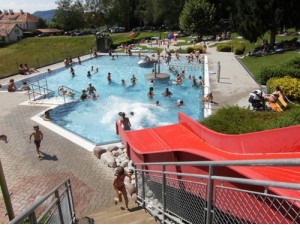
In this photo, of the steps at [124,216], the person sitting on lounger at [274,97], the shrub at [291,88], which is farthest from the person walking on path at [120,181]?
the shrub at [291,88]

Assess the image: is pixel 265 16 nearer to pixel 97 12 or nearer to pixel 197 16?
pixel 197 16

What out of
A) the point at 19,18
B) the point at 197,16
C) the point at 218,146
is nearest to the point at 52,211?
the point at 218,146

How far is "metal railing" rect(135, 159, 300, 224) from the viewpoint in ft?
9.56

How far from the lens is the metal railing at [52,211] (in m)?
3.30

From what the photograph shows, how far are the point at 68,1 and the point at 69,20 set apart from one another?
7098 mm

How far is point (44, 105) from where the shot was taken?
60.5 ft

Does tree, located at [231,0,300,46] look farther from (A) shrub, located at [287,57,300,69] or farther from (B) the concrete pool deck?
(B) the concrete pool deck

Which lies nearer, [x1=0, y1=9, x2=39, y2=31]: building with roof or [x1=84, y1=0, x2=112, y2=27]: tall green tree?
[x1=84, y1=0, x2=112, y2=27]: tall green tree

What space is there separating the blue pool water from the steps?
289 inches

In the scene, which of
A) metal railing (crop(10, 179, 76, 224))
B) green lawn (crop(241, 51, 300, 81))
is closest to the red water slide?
metal railing (crop(10, 179, 76, 224))

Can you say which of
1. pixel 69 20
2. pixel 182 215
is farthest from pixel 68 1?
pixel 182 215

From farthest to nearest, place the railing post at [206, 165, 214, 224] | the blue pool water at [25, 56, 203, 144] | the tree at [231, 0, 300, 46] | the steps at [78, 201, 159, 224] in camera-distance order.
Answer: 1. the tree at [231, 0, 300, 46]
2. the blue pool water at [25, 56, 203, 144]
3. the steps at [78, 201, 159, 224]
4. the railing post at [206, 165, 214, 224]

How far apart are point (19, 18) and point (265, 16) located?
95.3m

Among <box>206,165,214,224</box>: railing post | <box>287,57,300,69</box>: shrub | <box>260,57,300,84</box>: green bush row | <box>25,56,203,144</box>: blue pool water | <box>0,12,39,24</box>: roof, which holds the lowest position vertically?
<box>25,56,203,144</box>: blue pool water
